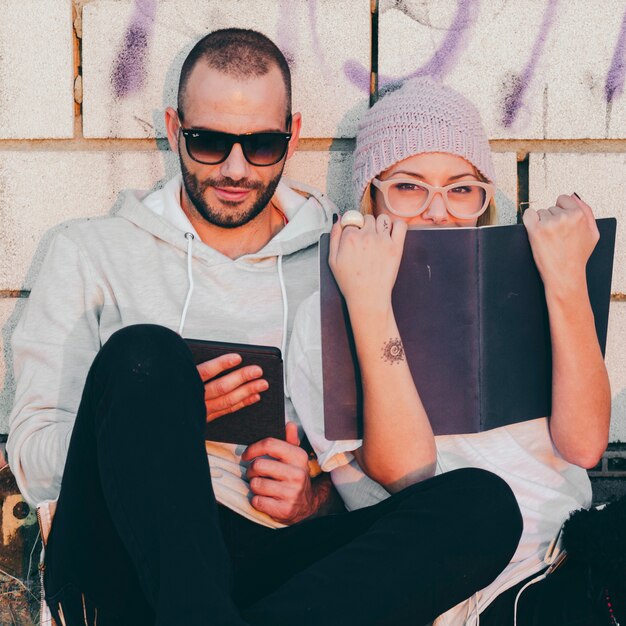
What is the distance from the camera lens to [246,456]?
85.4 inches

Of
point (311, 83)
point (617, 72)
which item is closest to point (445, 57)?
point (311, 83)

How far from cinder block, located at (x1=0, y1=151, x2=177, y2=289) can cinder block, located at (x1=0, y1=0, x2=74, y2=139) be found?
→ 0.34ft

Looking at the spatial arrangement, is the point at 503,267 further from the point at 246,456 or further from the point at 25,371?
the point at 25,371

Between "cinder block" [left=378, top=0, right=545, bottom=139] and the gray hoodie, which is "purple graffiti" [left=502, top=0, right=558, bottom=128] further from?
the gray hoodie

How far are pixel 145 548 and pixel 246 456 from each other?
1.90ft

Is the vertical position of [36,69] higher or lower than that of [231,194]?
higher

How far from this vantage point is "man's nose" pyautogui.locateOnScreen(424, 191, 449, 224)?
2248 mm

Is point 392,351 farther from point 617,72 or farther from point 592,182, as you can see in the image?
point 617,72

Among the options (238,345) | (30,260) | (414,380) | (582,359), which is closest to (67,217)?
(30,260)

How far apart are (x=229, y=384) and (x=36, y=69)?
1.54 metres

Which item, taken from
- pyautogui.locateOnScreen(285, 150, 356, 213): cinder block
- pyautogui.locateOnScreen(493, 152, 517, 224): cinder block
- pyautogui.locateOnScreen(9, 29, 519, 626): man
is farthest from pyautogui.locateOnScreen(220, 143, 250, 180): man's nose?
pyautogui.locateOnScreen(493, 152, 517, 224): cinder block

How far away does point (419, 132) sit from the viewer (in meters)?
2.34

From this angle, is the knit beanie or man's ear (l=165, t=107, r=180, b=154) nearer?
the knit beanie

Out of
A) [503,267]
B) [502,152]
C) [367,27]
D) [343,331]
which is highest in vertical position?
[367,27]
